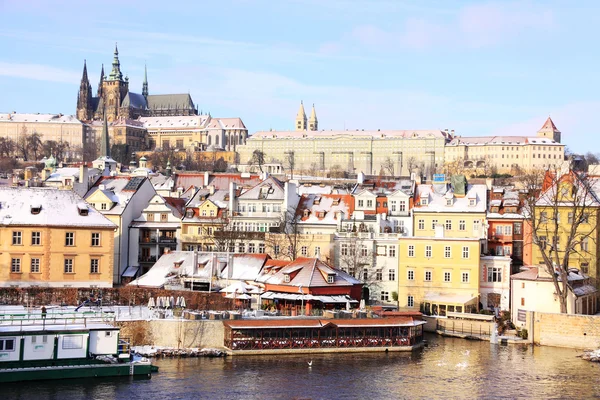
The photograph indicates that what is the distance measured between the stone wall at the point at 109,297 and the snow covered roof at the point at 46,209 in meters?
5.10

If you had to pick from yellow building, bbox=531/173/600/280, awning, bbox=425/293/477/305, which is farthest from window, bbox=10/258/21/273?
yellow building, bbox=531/173/600/280

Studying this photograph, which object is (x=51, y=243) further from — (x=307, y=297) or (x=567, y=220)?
(x=567, y=220)

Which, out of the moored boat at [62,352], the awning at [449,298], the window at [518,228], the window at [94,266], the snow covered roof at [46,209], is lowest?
the moored boat at [62,352]

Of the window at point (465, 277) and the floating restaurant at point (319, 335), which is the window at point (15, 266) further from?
the window at point (465, 277)

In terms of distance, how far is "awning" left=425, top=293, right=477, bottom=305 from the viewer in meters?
55.7

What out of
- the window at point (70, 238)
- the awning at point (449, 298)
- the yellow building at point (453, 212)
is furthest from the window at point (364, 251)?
the window at point (70, 238)

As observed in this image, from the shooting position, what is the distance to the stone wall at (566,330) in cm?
4903

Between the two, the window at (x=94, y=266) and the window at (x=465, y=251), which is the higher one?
the window at (x=465, y=251)

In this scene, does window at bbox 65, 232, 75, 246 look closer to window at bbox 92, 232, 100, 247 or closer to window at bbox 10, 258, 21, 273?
Result: window at bbox 92, 232, 100, 247

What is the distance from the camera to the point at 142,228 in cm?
6669

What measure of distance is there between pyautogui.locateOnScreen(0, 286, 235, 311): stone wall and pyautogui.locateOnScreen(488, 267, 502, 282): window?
649 inches

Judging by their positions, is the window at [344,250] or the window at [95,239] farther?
the window at [344,250]

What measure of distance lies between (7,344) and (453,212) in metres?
32.9

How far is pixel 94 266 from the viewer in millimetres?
57156
